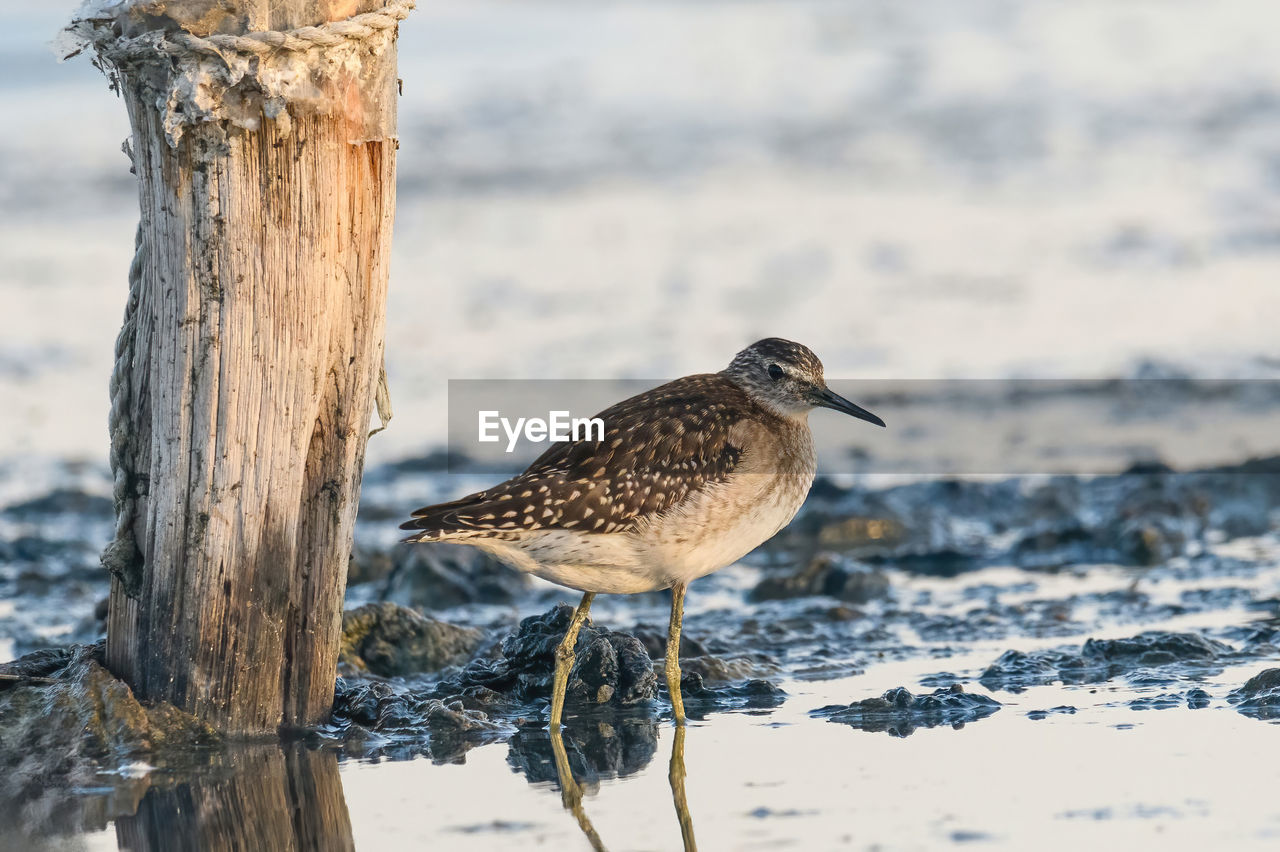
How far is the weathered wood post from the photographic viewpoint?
531cm

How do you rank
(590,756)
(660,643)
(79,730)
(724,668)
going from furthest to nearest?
(660,643)
(724,668)
(590,756)
(79,730)

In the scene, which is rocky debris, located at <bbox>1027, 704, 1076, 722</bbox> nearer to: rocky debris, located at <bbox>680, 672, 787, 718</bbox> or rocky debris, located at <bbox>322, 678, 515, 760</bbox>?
rocky debris, located at <bbox>680, 672, 787, 718</bbox>

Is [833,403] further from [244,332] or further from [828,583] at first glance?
[244,332]

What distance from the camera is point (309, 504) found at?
5645mm

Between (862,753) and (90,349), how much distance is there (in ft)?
28.7

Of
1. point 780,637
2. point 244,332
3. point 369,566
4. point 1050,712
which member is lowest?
point 369,566

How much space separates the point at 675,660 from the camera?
258 inches

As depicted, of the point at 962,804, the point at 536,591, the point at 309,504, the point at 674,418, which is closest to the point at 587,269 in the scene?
the point at 536,591

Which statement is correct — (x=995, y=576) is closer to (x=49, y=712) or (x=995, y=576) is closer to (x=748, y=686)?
(x=748, y=686)

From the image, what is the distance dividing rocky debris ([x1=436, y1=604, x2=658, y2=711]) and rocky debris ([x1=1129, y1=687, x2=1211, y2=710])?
6.36 ft

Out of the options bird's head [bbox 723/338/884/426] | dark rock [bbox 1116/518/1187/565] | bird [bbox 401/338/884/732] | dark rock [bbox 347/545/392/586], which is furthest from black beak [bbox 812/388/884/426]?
dark rock [bbox 347/545/392/586]

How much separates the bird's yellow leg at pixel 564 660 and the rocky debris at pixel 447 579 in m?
2.02

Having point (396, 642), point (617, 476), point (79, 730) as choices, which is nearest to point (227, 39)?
point (617, 476)

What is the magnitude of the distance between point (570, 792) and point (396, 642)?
7.11ft
